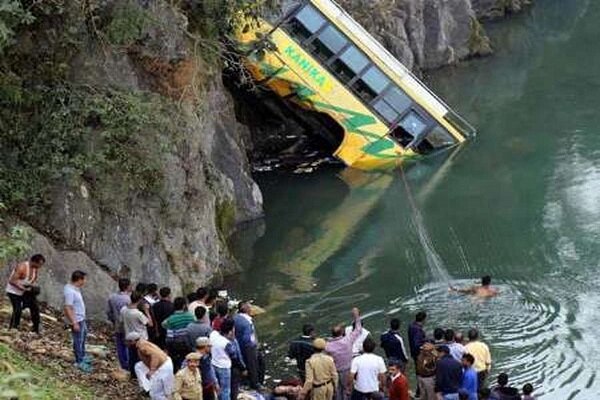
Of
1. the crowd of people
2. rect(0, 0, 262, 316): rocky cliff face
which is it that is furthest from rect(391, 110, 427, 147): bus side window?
the crowd of people

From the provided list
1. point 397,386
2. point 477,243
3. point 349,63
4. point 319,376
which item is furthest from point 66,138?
point 349,63

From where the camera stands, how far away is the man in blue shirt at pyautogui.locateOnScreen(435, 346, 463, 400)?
12.7m

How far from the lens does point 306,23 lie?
3136cm

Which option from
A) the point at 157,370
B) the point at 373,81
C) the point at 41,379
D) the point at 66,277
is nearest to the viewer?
the point at 157,370

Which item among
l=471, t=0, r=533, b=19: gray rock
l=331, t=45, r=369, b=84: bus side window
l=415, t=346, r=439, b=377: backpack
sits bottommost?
l=415, t=346, r=439, b=377: backpack

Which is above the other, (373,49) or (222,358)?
(373,49)

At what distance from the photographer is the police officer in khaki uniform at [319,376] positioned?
488 inches

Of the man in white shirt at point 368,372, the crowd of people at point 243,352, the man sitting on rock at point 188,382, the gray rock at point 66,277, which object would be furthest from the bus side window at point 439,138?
the man sitting on rock at point 188,382

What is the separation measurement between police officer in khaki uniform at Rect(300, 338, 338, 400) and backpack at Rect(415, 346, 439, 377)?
159 cm

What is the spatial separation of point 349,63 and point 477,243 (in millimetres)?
9347

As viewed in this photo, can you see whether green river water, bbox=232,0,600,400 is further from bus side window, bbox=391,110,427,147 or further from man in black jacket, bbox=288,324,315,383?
man in black jacket, bbox=288,324,315,383

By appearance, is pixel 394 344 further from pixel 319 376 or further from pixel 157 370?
pixel 157 370

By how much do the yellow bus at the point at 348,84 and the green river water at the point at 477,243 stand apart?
1.18m

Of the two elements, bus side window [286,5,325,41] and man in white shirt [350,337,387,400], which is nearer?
man in white shirt [350,337,387,400]
